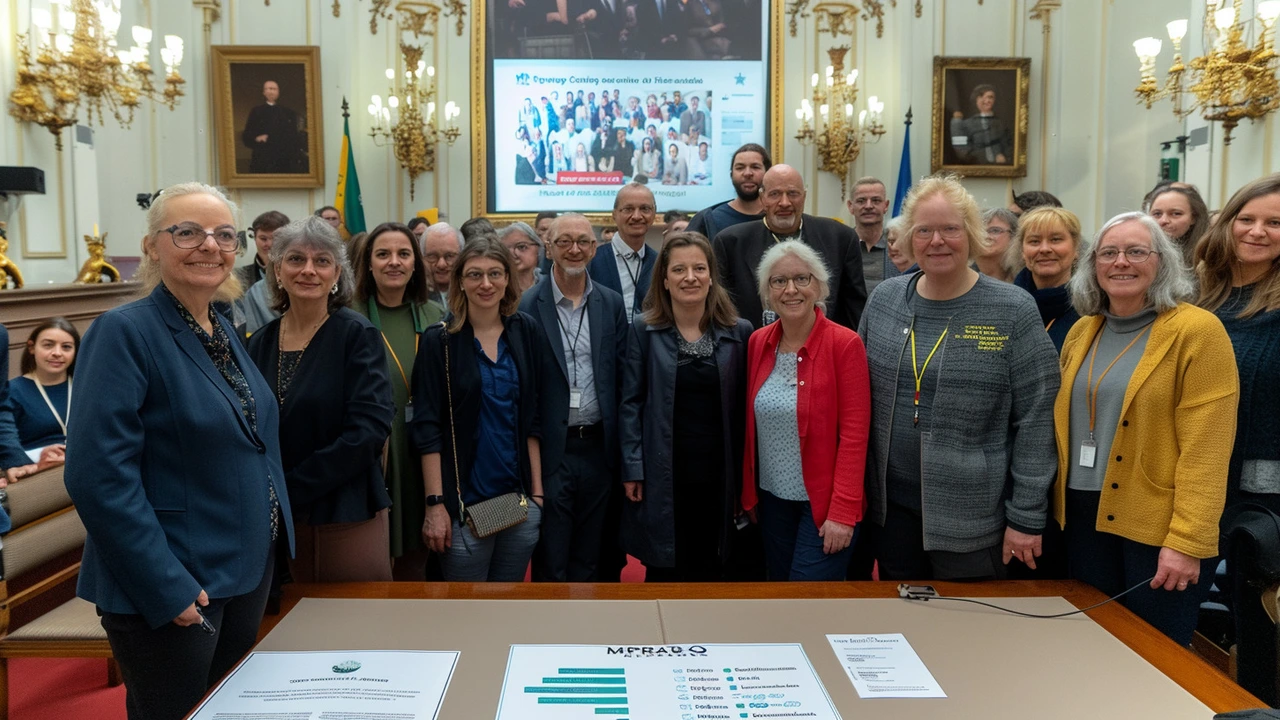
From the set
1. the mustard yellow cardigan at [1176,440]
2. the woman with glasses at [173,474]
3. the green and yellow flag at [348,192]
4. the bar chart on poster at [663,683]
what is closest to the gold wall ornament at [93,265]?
the green and yellow flag at [348,192]

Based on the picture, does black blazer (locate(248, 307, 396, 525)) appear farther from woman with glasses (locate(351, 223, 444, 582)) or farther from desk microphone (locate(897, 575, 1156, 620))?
desk microphone (locate(897, 575, 1156, 620))

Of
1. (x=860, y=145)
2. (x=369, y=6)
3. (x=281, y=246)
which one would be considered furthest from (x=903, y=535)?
(x=369, y=6)

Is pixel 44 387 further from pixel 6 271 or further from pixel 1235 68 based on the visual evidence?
pixel 1235 68

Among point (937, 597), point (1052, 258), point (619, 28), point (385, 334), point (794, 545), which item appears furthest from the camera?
point (619, 28)

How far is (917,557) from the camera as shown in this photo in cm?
251

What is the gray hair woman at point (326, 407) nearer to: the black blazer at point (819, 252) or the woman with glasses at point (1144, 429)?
the black blazer at point (819, 252)

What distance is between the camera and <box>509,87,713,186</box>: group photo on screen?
8.79 metres

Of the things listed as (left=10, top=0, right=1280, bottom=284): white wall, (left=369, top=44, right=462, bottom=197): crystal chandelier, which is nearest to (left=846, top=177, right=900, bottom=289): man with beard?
(left=10, top=0, right=1280, bottom=284): white wall

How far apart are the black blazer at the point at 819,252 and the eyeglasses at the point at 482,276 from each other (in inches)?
49.2

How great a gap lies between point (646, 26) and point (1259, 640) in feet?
25.8

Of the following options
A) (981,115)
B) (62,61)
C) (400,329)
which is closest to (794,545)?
(400,329)

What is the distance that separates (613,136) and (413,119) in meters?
2.04

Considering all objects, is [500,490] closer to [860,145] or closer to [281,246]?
[281,246]

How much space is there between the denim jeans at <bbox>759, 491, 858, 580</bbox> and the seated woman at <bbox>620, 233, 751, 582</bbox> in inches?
7.1
